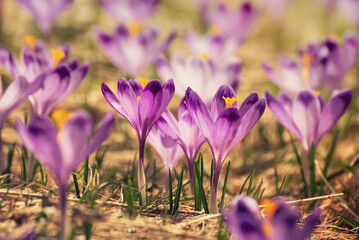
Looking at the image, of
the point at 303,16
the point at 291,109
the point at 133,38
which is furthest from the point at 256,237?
the point at 303,16

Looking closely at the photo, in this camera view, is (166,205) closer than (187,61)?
Yes

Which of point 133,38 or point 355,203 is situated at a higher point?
point 133,38

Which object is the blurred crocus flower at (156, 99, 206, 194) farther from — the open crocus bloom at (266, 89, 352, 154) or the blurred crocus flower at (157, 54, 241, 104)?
the blurred crocus flower at (157, 54, 241, 104)

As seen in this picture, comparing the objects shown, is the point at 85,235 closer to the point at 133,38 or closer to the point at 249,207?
the point at 249,207

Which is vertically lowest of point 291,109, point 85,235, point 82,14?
point 85,235

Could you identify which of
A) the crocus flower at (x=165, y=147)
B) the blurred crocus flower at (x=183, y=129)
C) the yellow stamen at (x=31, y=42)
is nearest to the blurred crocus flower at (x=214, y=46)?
the yellow stamen at (x=31, y=42)

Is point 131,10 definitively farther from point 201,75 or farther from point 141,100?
point 141,100
